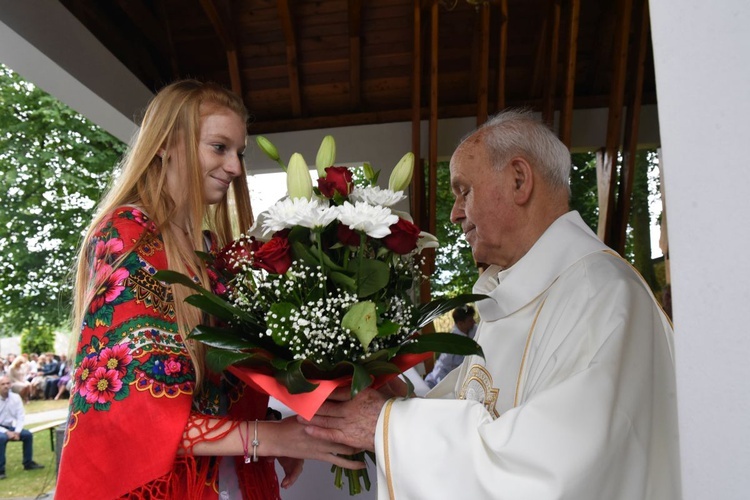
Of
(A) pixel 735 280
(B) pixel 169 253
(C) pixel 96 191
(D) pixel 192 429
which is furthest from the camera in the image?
(C) pixel 96 191

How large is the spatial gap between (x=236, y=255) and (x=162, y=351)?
0.83 feet

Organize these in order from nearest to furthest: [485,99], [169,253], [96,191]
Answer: [169,253]
[485,99]
[96,191]

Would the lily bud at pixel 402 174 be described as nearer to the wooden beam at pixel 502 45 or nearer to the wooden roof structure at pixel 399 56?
the wooden roof structure at pixel 399 56

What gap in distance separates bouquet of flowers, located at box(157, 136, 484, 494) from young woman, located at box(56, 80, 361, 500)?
0.52 feet

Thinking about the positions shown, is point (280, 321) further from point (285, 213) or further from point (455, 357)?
point (455, 357)

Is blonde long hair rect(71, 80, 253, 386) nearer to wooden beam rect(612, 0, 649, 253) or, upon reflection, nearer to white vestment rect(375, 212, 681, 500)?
white vestment rect(375, 212, 681, 500)

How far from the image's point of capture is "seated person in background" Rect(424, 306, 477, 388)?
5.60 metres

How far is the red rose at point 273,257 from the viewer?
123cm

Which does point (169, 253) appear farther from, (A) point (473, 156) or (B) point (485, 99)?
(B) point (485, 99)

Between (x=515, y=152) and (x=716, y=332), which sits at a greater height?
(x=515, y=152)

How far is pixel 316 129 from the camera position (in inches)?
281

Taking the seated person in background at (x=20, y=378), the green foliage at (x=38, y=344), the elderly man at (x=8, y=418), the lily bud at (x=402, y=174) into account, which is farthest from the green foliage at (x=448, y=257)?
the green foliage at (x=38, y=344)

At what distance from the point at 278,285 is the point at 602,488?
707 millimetres

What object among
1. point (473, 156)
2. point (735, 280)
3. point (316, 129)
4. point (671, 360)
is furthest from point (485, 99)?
point (735, 280)
